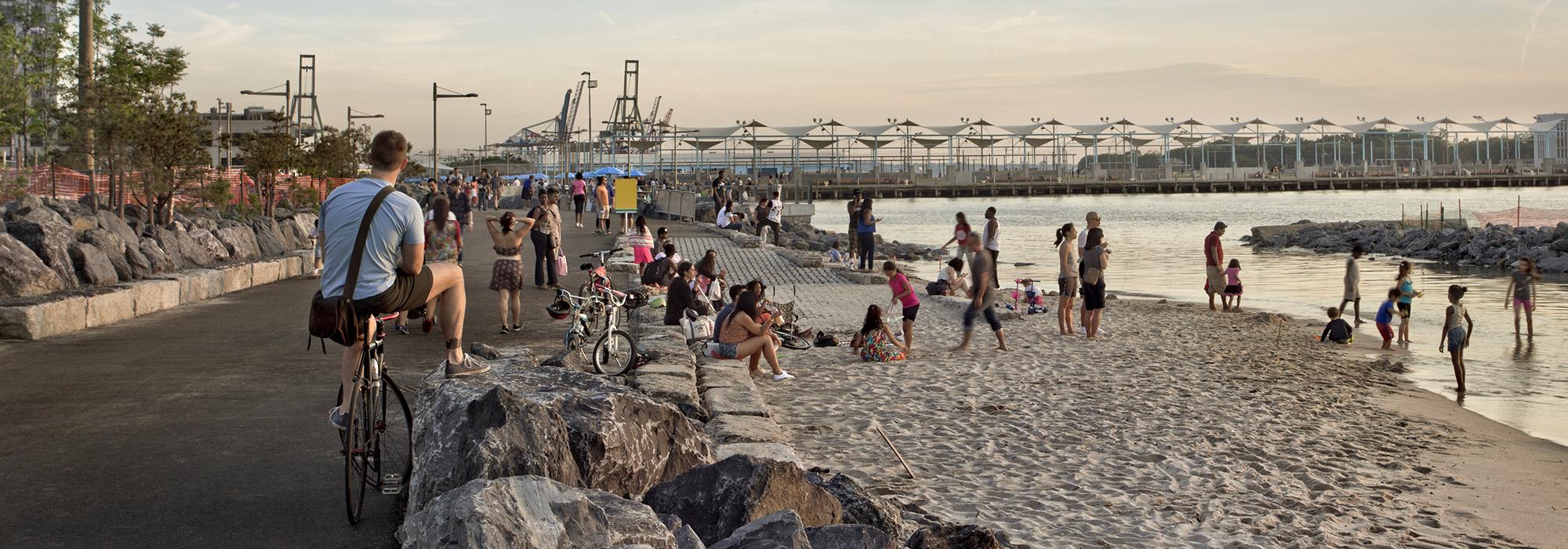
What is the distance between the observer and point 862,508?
523cm

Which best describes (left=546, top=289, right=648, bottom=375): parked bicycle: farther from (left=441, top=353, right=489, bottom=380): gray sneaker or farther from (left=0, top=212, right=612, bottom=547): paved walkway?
(left=441, top=353, right=489, bottom=380): gray sneaker

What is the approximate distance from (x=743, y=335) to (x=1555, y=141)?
124 metres

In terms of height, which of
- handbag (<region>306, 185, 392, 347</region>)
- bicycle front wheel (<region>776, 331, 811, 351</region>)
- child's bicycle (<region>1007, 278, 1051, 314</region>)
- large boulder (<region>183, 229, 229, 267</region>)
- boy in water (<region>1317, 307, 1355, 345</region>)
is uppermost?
large boulder (<region>183, 229, 229, 267</region>)

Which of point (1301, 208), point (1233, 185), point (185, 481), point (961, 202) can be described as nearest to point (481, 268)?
point (185, 481)

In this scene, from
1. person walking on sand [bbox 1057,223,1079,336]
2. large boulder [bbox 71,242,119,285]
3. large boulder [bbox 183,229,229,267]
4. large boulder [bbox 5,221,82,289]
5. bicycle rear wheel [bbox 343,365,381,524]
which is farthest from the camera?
large boulder [bbox 183,229,229,267]

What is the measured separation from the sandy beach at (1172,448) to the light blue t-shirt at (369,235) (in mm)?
3264

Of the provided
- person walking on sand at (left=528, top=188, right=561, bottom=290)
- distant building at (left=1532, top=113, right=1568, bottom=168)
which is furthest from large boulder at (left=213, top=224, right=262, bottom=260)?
distant building at (left=1532, top=113, right=1568, bottom=168)

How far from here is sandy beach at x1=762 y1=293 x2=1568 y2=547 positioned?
22.9 feet

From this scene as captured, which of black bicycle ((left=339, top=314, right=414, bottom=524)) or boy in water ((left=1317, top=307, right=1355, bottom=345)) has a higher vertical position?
black bicycle ((left=339, top=314, right=414, bottom=524))

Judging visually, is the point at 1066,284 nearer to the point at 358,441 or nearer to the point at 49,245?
the point at 49,245

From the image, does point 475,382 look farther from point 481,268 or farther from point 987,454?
point 481,268

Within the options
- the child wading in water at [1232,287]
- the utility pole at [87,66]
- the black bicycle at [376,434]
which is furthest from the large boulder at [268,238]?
the black bicycle at [376,434]

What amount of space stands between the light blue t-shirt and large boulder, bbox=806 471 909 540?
190 cm

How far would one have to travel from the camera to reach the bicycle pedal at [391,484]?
5496mm
